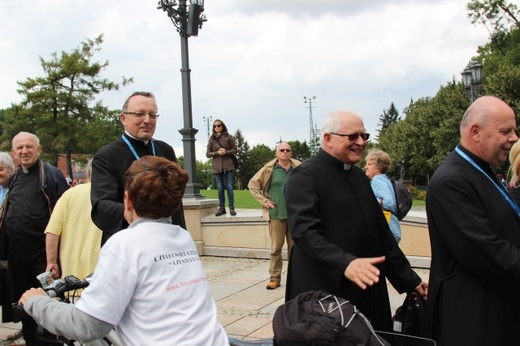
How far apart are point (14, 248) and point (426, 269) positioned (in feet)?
20.3

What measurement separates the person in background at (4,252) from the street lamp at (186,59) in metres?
6.27

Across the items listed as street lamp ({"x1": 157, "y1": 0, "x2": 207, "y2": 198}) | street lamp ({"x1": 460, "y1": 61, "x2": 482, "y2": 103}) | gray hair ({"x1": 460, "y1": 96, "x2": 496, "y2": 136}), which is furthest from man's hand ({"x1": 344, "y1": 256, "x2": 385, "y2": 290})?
street lamp ({"x1": 460, "y1": 61, "x2": 482, "y2": 103})

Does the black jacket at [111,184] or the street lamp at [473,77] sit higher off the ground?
the street lamp at [473,77]

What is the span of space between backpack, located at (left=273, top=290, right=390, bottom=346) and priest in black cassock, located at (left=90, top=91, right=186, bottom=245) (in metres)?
1.23

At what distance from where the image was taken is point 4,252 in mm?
5203

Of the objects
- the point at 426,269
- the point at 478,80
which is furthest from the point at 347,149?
the point at 478,80

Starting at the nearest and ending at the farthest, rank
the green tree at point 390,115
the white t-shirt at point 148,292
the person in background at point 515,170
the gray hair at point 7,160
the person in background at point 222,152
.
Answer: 1. the white t-shirt at point 148,292
2. the person in background at point 515,170
3. the gray hair at point 7,160
4. the person in background at point 222,152
5. the green tree at point 390,115

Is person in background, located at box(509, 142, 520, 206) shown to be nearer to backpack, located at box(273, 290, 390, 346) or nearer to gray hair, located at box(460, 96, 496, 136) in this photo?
gray hair, located at box(460, 96, 496, 136)

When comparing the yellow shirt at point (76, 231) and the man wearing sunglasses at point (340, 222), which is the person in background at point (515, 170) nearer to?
the man wearing sunglasses at point (340, 222)

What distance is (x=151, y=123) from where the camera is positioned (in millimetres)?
3459

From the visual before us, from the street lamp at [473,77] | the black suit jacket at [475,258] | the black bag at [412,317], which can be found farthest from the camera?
the street lamp at [473,77]

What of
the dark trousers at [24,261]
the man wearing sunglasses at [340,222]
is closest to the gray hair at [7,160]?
the dark trousers at [24,261]

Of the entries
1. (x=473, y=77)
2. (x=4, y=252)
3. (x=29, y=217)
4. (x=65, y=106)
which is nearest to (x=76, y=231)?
(x=29, y=217)

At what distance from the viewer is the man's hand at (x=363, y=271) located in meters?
2.49
